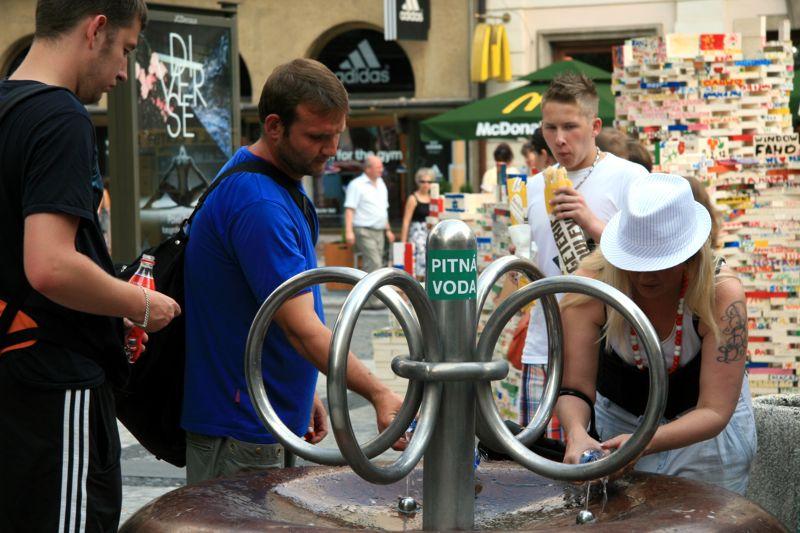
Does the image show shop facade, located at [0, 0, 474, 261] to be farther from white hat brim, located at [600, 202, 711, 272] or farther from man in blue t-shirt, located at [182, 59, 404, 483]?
white hat brim, located at [600, 202, 711, 272]

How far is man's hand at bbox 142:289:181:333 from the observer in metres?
2.74

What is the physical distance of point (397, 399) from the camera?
2.72m

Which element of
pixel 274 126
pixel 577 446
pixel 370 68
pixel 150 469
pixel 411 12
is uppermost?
pixel 411 12

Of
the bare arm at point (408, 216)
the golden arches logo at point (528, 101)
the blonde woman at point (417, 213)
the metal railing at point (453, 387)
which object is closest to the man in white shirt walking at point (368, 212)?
the blonde woman at point (417, 213)

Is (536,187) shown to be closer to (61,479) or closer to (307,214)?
(307,214)

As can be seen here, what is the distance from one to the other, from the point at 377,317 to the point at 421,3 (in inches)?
298

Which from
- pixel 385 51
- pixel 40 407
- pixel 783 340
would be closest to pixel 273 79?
pixel 40 407

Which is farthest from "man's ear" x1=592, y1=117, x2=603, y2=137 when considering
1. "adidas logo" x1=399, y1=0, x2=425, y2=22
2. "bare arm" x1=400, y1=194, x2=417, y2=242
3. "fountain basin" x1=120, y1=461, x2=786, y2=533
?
"adidas logo" x1=399, y1=0, x2=425, y2=22

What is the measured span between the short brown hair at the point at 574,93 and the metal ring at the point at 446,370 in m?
2.84

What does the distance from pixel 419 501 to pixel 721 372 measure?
0.77m

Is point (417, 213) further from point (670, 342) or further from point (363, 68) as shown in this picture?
point (670, 342)

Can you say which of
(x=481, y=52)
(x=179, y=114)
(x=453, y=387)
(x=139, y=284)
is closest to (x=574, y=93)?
(x=139, y=284)

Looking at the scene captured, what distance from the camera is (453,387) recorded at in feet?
7.43

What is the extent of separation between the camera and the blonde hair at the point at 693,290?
2932mm
